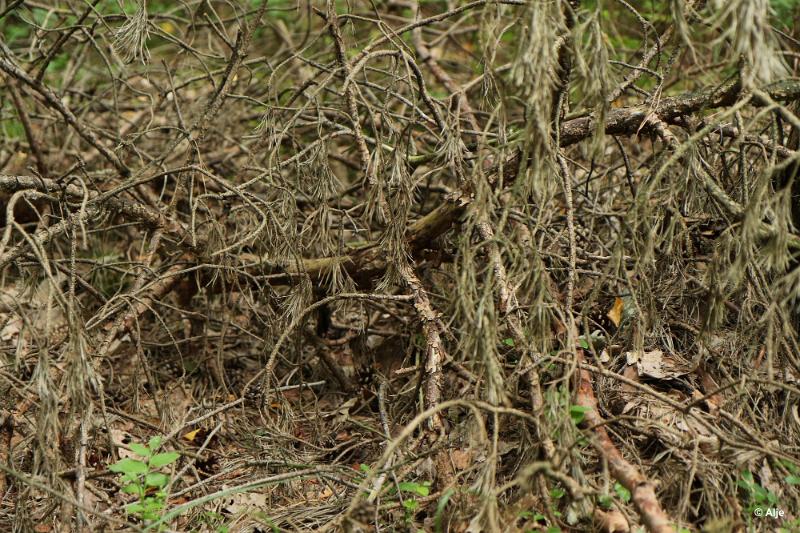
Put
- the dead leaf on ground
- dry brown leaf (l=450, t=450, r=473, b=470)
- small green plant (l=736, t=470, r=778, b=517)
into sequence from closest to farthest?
the dead leaf on ground, small green plant (l=736, t=470, r=778, b=517), dry brown leaf (l=450, t=450, r=473, b=470)

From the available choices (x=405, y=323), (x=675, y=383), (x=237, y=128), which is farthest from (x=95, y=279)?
(x=675, y=383)

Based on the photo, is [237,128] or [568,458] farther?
[237,128]

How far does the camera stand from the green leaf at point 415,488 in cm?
222

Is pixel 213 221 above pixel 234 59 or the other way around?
the other way around

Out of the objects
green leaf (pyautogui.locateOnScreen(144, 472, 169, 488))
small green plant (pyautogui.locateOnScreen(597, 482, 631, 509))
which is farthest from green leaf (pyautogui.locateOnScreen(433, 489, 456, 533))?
green leaf (pyautogui.locateOnScreen(144, 472, 169, 488))

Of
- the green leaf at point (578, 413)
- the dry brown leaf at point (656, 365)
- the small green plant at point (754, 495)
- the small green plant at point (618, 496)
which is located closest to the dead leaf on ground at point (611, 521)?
the small green plant at point (618, 496)

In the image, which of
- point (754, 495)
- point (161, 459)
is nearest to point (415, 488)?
point (161, 459)

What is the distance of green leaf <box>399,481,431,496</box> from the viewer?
222 centimetres

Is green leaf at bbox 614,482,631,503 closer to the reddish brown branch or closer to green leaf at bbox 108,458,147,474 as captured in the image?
the reddish brown branch

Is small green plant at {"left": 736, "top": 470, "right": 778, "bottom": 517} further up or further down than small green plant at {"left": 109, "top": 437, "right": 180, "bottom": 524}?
further down

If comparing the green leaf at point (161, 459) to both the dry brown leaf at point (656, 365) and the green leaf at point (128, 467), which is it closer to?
the green leaf at point (128, 467)

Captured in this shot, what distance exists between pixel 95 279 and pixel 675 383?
2750mm

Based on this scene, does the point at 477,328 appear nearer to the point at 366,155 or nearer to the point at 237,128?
the point at 366,155

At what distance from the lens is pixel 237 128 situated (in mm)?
4371
